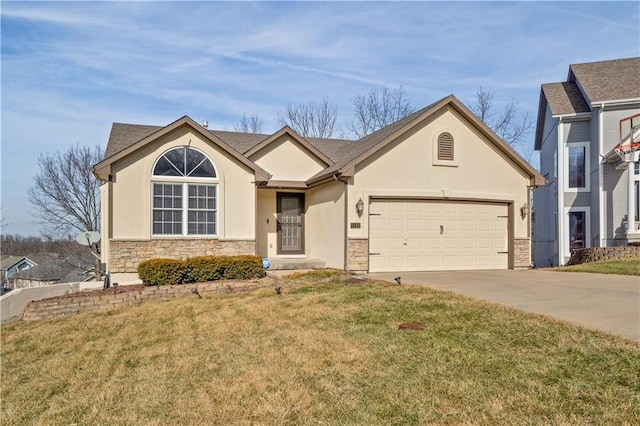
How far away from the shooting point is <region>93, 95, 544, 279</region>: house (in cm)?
1371

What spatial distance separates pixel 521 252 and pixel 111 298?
12264mm

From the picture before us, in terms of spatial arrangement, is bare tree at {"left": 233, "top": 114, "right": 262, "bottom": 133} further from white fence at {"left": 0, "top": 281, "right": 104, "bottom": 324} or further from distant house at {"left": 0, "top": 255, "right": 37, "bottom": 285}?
distant house at {"left": 0, "top": 255, "right": 37, "bottom": 285}

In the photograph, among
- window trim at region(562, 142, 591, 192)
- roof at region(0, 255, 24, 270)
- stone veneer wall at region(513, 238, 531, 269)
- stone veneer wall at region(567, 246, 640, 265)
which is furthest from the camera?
roof at region(0, 255, 24, 270)

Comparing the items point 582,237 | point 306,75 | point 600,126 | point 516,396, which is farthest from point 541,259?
point 516,396

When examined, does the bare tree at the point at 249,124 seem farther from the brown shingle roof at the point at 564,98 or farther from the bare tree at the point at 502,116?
the brown shingle roof at the point at 564,98

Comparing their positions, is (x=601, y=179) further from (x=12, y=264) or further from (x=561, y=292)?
(x=12, y=264)

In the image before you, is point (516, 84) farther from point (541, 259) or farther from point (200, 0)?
point (200, 0)

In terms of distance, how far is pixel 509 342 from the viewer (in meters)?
5.95

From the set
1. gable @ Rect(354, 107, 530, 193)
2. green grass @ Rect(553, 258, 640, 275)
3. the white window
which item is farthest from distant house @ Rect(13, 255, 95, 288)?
the white window

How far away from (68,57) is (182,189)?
5.39 meters

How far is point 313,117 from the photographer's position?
36.2m

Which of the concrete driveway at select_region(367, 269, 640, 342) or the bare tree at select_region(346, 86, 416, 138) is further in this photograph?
the bare tree at select_region(346, 86, 416, 138)

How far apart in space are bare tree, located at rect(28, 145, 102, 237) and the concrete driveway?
69.1 feet

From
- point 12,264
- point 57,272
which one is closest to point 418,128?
point 57,272
